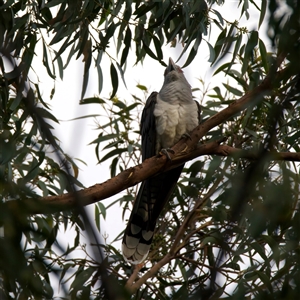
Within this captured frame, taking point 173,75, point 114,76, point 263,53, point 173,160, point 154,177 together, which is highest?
point 173,75

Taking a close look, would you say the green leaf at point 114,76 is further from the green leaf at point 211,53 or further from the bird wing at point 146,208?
the green leaf at point 211,53

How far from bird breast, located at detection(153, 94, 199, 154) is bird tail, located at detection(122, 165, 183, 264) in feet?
0.66

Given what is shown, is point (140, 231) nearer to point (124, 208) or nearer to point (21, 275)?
point (124, 208)

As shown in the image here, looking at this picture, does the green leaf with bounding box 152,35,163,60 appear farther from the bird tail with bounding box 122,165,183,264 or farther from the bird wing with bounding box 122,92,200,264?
the bird tail with bounding box 122,165,183,264

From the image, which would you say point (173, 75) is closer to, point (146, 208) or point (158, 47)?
point (158, 47)

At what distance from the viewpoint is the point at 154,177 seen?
3.72 m

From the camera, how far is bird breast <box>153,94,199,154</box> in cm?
365

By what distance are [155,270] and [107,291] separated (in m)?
2.70

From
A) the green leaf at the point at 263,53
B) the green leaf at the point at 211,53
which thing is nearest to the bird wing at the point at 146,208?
the green leaf at the point at 211,53

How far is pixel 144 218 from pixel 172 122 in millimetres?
680

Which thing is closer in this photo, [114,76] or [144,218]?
[114,76]

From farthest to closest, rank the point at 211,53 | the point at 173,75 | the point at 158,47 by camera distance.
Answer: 1. the point at 173,75
2. the point at 158,47
3. the point at 211,53

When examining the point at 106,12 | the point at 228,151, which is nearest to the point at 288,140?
the point at 228,151

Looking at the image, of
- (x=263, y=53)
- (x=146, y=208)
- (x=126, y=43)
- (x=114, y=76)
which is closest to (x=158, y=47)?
(x=126, y=43)
